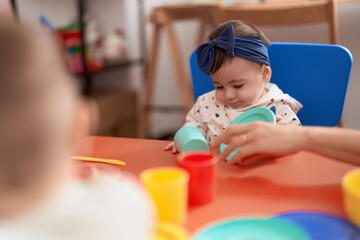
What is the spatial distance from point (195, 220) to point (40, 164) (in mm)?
315

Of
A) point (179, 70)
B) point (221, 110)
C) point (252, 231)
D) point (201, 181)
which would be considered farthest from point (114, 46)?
point (252, 231)

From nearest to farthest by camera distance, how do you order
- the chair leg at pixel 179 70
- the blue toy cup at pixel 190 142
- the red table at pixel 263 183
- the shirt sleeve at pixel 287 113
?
the red table at pixel 263 183, the blue toy cup at pixel 190 142, the shirt sleeve at pixel 287 113, the chair leg at pixel 179 70

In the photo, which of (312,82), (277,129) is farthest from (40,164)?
(312,82)

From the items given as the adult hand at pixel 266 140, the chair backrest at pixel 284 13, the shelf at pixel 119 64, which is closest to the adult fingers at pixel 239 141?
the adult hand at pixel 266 140

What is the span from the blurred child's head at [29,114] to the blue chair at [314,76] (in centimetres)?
102

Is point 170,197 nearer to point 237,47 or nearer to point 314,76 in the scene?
point 237,47

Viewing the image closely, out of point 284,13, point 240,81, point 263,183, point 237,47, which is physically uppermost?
point 284,13

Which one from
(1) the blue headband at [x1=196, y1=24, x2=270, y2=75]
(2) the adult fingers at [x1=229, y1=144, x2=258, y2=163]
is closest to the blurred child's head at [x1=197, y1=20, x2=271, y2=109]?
(1) the blue headband at [x1=196, y1=24, x2=270, y2=75]

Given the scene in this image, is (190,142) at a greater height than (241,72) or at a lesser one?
lesser

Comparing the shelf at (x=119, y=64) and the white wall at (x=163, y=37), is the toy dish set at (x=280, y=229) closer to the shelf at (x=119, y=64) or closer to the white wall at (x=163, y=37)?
the shelf at (x=119, y=64)

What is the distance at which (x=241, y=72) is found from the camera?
1.23 meters

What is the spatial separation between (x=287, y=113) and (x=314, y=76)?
18 centimetres

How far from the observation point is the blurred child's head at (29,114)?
366 mm

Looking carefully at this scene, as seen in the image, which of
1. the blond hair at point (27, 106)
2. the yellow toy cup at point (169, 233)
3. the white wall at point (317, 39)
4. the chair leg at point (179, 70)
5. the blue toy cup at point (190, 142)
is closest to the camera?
the blond hair at point (27, 106)
